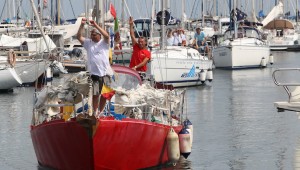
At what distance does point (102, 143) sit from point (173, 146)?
219 cm

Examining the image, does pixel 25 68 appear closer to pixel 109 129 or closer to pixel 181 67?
pixel 181 67

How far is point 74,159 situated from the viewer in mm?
16125

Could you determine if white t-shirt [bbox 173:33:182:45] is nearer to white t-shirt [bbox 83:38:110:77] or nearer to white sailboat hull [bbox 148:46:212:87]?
white sailboat hull [bbox 148:46:212:87]

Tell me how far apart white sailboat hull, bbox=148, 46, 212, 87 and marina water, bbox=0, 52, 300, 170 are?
0.47 metres

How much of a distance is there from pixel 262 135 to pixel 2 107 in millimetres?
11183

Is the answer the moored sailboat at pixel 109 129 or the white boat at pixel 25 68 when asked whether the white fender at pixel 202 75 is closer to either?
the white boat at pixel 25 68

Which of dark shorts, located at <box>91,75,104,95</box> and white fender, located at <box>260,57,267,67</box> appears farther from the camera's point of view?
white fender, located at <box>260,57,267,67</box>

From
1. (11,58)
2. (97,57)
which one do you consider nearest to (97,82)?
(97,57)

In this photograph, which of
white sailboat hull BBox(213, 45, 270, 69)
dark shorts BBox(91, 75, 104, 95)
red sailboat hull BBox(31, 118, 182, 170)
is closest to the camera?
red sailboat hull BBox(31, 118, 182, 170)

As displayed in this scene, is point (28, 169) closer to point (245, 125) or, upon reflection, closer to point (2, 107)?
point (245, 125)

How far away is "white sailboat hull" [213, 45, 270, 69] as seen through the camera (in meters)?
51.1

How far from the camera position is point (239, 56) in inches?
2023

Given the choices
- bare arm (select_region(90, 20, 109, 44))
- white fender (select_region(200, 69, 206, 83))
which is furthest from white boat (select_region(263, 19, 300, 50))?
bare arm (select_region(90, 20, 109, 44))

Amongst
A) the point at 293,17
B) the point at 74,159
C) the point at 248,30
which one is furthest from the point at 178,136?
the point at 293,17
